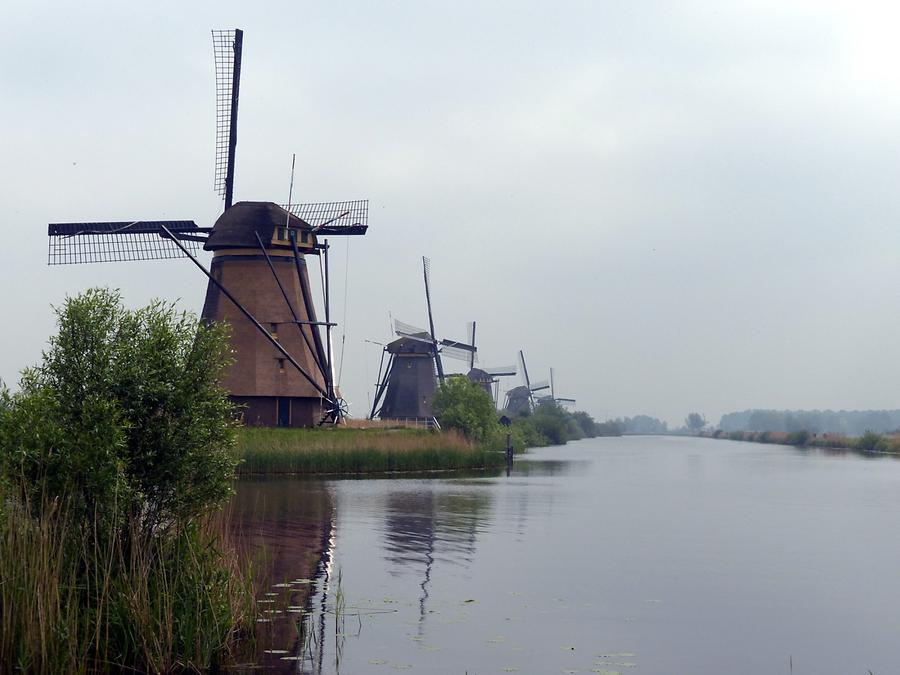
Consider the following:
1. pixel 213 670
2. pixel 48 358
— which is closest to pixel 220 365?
pixel 48 358

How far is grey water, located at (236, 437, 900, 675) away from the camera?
36.3 ft

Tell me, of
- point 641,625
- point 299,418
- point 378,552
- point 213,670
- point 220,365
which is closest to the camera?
point 213,670

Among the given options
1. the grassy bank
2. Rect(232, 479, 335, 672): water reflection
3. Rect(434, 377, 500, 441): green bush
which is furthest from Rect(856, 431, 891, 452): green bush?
Rect(232, 479, 335, 672): water reflection

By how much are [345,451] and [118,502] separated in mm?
27350

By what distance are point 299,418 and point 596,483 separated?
11504mm

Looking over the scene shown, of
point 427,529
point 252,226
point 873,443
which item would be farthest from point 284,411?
point 873,443

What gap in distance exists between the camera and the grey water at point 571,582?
1105 centimetres

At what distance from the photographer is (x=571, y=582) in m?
15.7

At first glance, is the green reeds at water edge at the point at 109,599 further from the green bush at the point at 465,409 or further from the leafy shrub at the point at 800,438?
the leafy shrub at the point at 800,438

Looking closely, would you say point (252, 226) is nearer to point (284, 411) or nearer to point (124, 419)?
point (284, 411)

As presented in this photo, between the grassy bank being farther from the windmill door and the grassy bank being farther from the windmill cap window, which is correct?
the windmill cap window

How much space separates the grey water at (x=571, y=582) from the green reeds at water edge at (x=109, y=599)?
0.79m

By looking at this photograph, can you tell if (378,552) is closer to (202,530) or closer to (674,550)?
(674,550)

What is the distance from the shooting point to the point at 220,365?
36.4 feet
